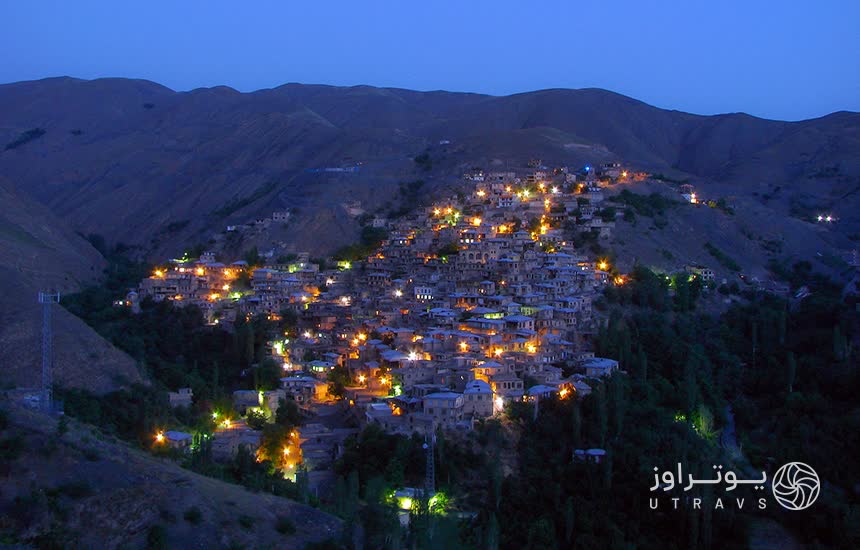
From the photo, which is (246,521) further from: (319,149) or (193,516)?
(319,149)

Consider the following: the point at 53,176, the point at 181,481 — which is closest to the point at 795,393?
the point at 181,481

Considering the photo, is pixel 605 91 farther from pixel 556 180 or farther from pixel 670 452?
pixel 670 452

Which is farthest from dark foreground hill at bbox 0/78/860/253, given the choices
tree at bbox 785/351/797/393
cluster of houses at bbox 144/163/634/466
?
tree at bbox 785/351/797/393

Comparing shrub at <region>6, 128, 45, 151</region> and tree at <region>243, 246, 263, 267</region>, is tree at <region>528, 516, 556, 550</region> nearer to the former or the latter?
tree at <region>243, 246, 263, 267</region>

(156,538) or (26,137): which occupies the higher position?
(26,137)

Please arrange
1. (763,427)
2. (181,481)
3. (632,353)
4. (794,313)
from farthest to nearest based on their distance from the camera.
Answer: (794,313), (632,353), (763,427), (181,481)

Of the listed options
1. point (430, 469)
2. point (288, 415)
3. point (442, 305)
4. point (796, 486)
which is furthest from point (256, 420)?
point (796, 486)

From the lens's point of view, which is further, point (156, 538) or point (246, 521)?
point (246, 521)
